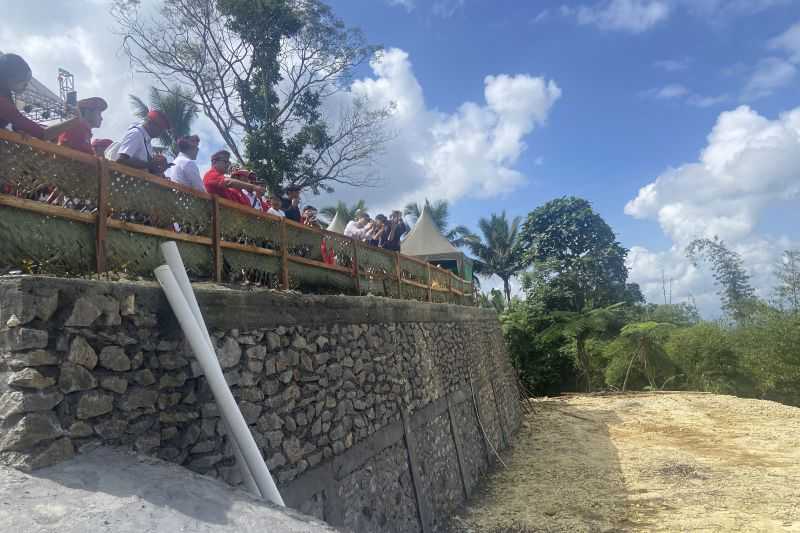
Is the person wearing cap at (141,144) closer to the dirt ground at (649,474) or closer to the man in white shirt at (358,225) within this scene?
the man in white shirt at (358,225)

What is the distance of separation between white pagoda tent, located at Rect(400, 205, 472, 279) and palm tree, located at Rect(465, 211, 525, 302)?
1396 centimetres

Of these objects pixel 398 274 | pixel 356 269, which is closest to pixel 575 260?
pixel 398 274

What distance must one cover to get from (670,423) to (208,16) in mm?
19324

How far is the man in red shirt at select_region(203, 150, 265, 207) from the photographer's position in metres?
5.52

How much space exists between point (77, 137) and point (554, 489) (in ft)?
30.3

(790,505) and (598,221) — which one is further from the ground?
(598,221)

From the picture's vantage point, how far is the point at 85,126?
4133 millimetres

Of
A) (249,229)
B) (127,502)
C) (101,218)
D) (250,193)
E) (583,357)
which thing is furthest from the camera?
(583,357)

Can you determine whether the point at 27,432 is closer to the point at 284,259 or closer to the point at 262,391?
the point at 262,391

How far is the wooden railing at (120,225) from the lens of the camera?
303cm

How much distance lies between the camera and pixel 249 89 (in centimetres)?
1788

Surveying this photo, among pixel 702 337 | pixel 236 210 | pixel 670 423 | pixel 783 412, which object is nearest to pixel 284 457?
pixel 236 210

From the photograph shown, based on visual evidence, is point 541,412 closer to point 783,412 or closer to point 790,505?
point 783,412

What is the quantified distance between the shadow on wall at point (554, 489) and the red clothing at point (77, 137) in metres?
6.76
